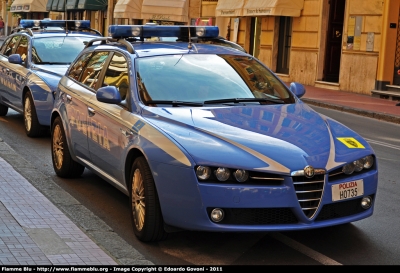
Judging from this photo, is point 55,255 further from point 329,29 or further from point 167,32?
point 329,29

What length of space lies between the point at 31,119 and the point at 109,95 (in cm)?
538

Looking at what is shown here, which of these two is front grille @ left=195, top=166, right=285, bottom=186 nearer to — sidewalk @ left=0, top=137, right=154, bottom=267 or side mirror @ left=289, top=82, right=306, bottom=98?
sidewalk @ left=0, top=137, right=154, bottom=267

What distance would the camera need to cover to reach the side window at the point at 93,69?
322 inches

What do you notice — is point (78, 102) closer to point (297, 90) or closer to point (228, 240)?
point (297, 90)

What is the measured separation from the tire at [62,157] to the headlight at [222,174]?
11.1 feet

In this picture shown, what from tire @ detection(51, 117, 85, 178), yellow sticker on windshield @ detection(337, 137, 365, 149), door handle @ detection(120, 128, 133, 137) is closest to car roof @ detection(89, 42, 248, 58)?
door handle @ detection(120, 128, 133, 137)

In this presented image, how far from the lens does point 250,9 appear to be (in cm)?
3127

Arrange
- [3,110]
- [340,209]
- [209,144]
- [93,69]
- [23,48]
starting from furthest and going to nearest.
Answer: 1. [3,110]
2. [23,48]
3. [93,69]
4. [340,209]
5. [209,144]

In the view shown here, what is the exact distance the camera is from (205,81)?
7.27 meters

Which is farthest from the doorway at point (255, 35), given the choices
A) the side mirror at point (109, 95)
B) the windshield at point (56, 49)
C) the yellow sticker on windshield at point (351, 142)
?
the yellow sticker on windshield at point (351, 142)

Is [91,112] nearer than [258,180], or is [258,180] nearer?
[258,180]

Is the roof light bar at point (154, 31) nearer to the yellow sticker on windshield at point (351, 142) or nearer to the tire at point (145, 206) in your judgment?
the tire at point (145, 206)

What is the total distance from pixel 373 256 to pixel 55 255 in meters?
2.33

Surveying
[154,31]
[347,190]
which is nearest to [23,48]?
[154,31]
